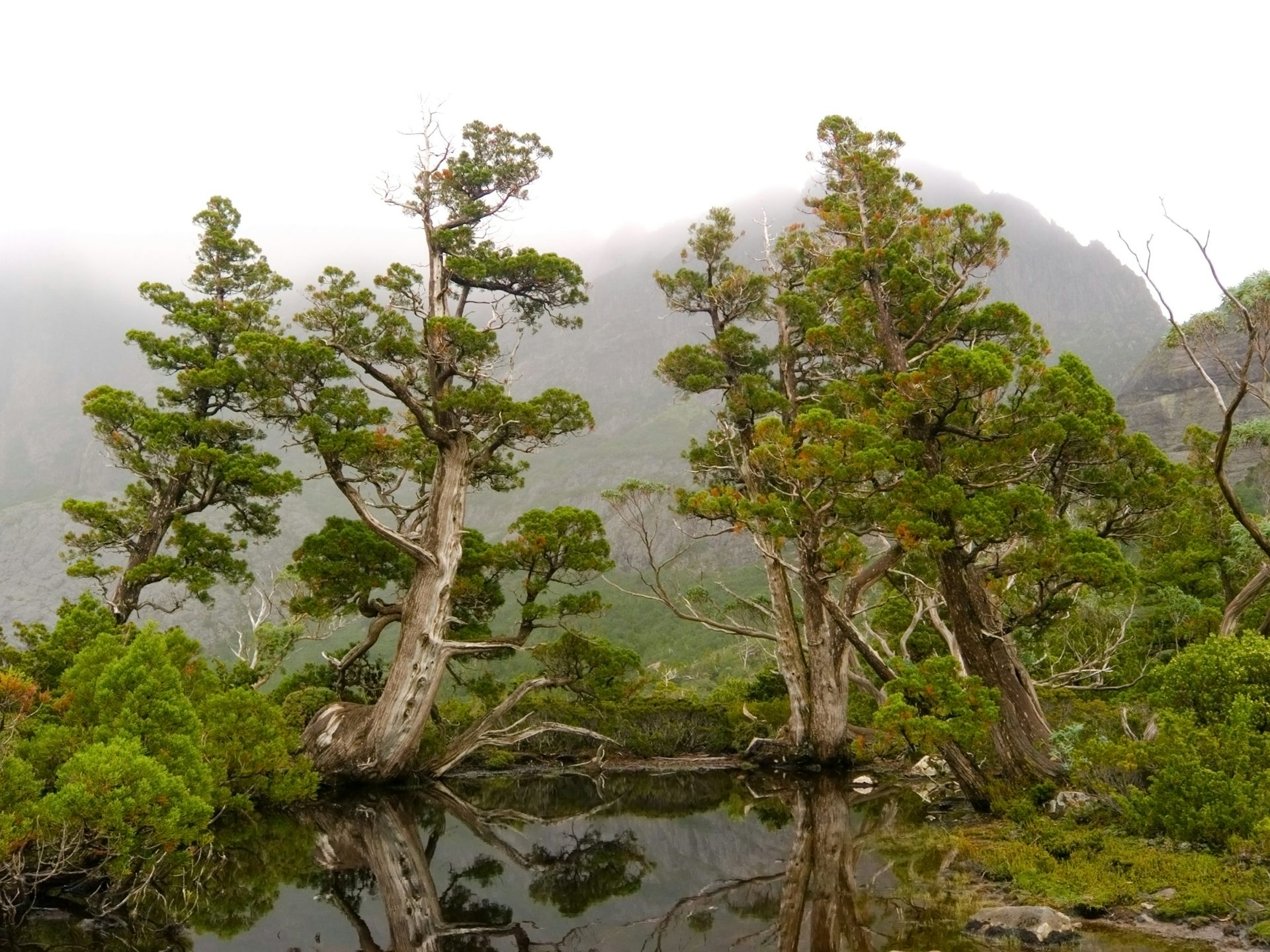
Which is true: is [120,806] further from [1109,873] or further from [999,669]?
[999,669]

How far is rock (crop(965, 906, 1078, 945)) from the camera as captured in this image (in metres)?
5.52

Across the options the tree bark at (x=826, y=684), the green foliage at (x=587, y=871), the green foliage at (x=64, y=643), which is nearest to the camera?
the green foliage at (x=587, y=871)

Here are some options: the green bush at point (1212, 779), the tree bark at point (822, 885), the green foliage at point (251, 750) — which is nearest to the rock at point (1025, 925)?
the tree bark at point (822, 885)

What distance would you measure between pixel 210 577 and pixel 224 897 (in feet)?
29.0

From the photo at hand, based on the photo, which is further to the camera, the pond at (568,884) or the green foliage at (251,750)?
the green foliage at (251,750)

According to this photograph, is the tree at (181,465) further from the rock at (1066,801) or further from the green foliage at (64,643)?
the rock at (1066,801)

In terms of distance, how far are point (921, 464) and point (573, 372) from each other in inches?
5336

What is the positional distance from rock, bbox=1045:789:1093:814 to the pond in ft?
5.05

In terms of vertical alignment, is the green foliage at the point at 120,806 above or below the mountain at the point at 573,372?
below

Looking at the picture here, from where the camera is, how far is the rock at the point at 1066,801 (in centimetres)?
895

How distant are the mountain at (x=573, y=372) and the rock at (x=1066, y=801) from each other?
213ft

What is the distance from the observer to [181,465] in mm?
14117

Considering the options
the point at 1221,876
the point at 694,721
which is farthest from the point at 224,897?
the point at 694,721

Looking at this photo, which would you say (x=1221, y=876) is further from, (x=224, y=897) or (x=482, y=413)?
(x=482, y=413)
